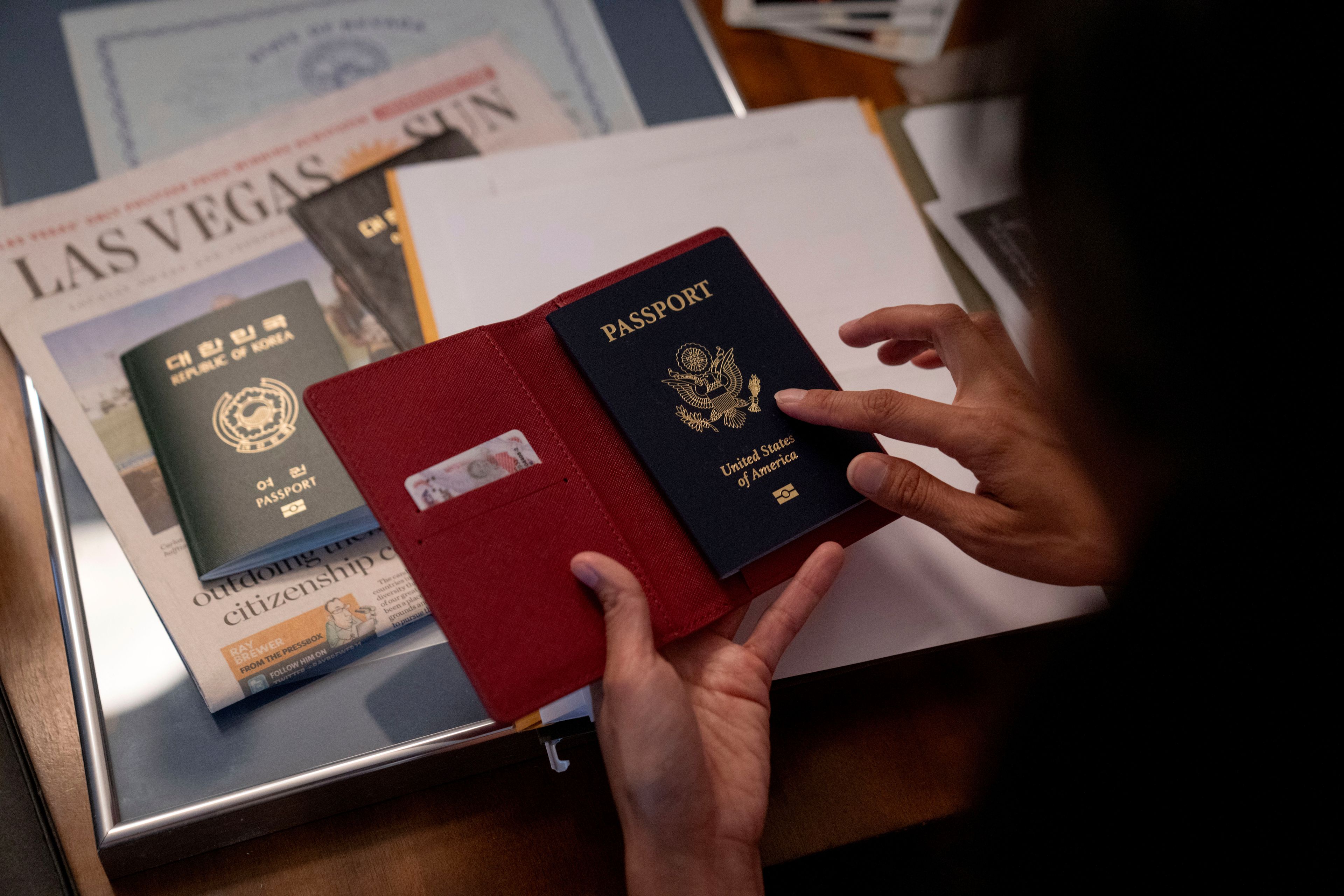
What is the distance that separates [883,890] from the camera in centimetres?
82

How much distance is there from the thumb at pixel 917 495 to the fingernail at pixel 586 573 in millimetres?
262

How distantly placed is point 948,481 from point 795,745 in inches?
14.3

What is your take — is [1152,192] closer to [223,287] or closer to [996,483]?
[996,483]

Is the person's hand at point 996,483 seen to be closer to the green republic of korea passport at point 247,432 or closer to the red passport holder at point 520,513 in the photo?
the red passport holder at point 520,513

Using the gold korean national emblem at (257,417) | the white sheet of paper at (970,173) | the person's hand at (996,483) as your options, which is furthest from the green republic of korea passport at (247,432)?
the white sheet of paper at (970,173)

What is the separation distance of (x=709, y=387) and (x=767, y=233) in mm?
447

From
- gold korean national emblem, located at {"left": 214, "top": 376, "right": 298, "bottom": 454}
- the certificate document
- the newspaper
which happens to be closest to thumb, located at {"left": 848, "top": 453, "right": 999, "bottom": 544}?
the newspaper

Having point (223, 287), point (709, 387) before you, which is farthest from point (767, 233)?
point (223, 287)

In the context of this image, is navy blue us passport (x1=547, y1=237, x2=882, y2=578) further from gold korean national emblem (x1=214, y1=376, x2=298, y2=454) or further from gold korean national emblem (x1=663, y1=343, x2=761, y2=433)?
gold korean national emblem (x1=214, y1=376, x2=298, y2=454)

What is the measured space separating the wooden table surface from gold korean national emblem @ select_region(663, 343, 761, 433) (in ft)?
1.04

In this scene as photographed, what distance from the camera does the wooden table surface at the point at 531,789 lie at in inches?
30.9

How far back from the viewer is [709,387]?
0.77 metres

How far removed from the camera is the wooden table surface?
0.78 meters

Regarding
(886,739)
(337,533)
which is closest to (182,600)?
(337,533)
